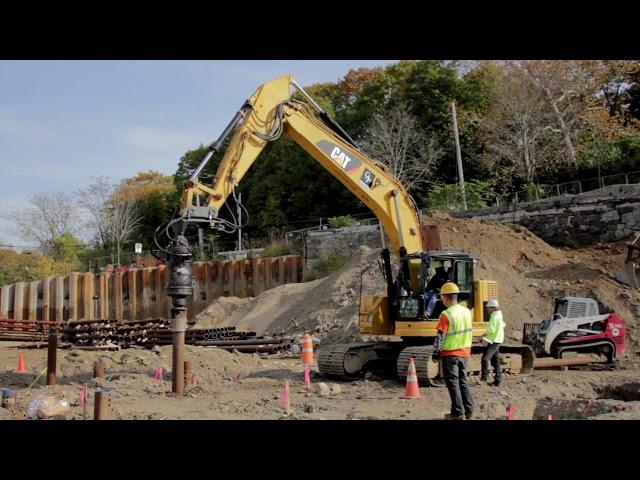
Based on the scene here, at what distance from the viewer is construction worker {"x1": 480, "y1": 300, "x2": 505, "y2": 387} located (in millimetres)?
12234

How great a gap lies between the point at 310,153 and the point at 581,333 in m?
6.61

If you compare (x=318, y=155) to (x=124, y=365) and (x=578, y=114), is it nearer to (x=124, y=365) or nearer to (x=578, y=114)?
A: (x=124, y=365)

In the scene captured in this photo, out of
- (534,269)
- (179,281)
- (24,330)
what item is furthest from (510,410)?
(24,330)

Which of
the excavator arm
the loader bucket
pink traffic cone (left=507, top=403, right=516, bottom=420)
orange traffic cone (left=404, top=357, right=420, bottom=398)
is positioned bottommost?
pink traffic cone (left=507, top=403, right=516, bottom=420)

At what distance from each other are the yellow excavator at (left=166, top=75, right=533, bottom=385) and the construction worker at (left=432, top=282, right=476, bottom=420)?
11.0ft

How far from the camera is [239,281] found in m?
28.3

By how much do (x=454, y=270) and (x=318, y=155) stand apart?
299 cm

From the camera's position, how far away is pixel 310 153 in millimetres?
13414

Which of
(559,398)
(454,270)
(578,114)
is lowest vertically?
(559,398)

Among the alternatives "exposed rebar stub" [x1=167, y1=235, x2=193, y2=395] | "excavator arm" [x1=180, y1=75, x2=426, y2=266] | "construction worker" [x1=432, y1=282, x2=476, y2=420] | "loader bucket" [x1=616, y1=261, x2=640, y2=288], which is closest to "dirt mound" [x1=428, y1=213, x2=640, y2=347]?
"loader bucket" [x1=616, y1=261, x2=640, y2=288]

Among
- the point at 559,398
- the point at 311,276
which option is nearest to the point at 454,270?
the point at 559,398

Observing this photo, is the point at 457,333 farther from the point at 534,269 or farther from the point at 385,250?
the point at 534,269

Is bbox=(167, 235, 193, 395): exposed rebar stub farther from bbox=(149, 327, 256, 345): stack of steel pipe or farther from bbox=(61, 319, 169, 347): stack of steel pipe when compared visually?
bbox=(61, 319, 169, 347): stack of steel pipe
